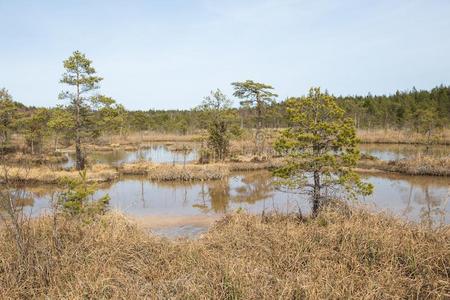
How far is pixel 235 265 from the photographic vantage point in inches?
203

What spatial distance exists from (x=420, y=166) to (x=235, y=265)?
25337mm

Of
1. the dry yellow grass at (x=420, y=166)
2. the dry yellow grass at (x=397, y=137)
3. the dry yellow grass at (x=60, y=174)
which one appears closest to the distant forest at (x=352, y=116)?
the dry yellow grass at (x=397, y=137)

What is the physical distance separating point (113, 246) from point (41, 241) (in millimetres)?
1075

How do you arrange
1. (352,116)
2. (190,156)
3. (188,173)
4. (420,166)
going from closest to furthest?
(188,173), (420,166), (190,156), (352,116)

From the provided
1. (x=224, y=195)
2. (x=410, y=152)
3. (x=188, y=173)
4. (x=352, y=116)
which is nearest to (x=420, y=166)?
(x=410, y=152)

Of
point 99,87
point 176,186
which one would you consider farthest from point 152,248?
point 99,87

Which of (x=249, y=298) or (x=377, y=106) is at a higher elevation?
(x=377, y=106)

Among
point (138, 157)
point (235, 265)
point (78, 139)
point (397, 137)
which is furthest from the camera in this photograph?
point (397, 137)

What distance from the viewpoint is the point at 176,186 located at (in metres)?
24.3

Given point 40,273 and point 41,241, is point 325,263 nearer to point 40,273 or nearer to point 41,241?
point 40,273

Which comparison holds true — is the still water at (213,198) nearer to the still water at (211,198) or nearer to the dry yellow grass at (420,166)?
the still water at (211,198)

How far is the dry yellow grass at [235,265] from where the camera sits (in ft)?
15.3

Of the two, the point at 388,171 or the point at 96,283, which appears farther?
the point at 388,171

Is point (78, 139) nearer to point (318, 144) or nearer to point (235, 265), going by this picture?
point (318, 144)
